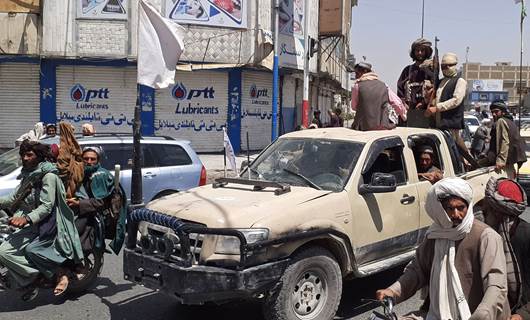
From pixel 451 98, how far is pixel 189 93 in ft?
47.2

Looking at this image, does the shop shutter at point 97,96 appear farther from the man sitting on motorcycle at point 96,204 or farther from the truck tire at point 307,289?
the truck tire at point 307,289

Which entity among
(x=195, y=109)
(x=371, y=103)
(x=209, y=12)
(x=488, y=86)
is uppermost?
(x=488, y=86)

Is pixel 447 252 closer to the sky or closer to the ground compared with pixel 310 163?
closer to the ground

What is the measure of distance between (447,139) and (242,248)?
11.0 ft

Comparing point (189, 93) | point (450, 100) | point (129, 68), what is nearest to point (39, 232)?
point (450, 100)

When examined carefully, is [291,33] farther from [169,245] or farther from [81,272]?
[169,245]

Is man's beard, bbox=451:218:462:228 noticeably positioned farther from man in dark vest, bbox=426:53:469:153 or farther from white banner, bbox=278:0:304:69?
white banner, bbox=278:0:304:69

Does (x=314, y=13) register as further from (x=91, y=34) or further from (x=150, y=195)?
(x=150, y=195)

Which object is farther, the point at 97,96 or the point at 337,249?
the point at 97,96

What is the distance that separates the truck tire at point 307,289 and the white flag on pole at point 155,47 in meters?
3.91

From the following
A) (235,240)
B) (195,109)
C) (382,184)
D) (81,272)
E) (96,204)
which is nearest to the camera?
(235,240)

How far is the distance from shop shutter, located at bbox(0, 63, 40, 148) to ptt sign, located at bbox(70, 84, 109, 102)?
1.20 meters

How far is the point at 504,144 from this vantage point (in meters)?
7.69

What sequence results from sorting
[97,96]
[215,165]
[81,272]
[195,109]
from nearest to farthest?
[81,272]
[215,165]
[97,96]
[195,109]
